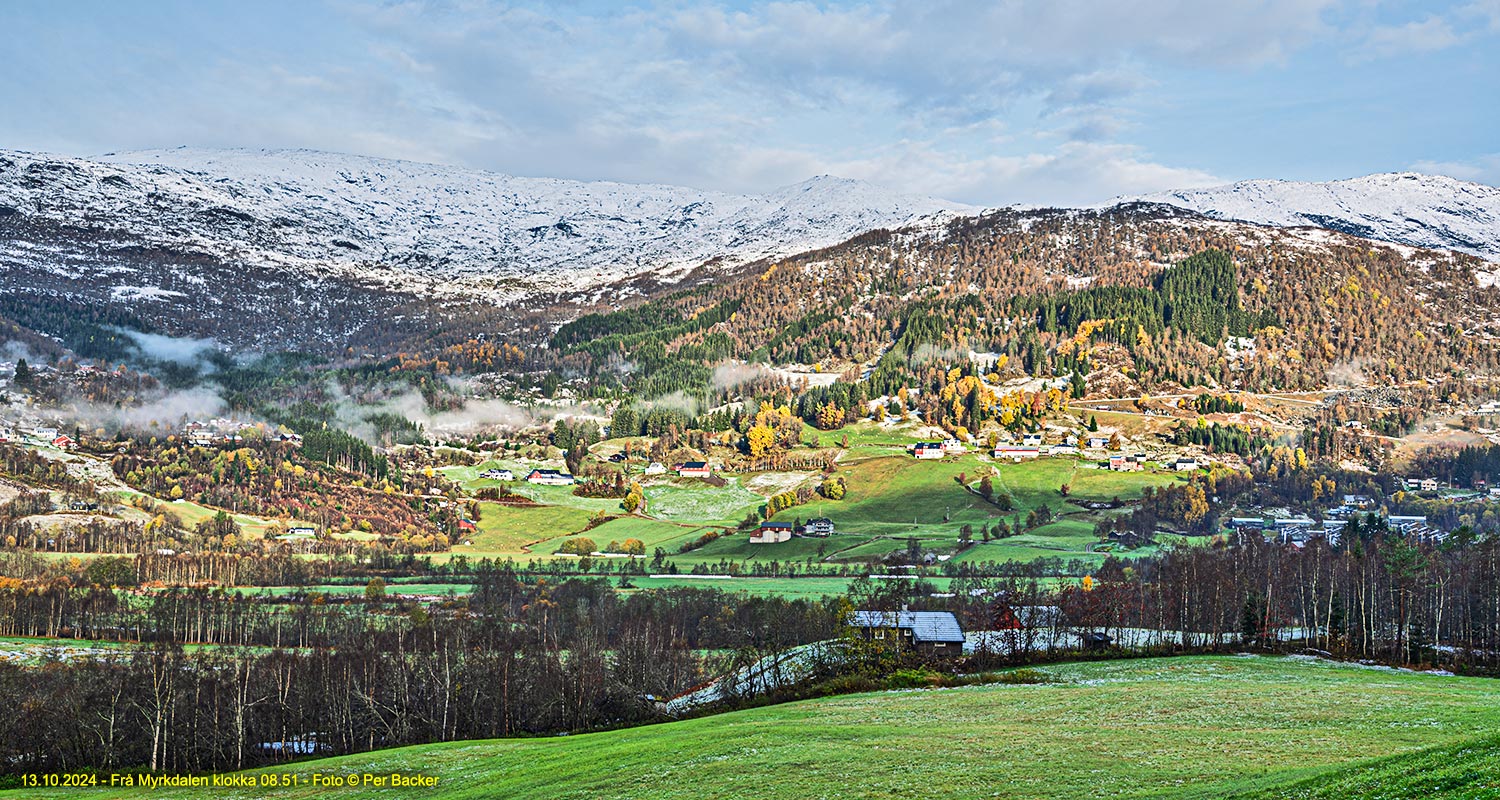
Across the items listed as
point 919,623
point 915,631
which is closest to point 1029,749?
point 915,631

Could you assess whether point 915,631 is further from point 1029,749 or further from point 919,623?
point 1029,749

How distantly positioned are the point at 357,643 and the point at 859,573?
311 ft

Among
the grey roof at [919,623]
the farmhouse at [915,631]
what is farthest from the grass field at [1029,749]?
the grey roof at [919,623]

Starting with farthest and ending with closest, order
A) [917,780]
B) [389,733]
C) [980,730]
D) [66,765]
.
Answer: [389,733], [66,765], [980,730], [917,780]

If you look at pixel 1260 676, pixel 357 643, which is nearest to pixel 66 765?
pixel 357 643

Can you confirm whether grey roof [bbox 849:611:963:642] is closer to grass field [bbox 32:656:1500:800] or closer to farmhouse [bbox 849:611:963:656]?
farmhouse [bbox 849:611:963:656]

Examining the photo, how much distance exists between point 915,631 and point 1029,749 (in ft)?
206

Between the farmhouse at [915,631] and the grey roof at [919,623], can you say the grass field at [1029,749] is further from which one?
the grey roof at [919,623]

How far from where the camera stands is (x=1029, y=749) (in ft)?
129

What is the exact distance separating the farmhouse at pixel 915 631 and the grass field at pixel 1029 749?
28241 millimetres

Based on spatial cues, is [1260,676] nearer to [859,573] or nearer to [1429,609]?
[1429,609]

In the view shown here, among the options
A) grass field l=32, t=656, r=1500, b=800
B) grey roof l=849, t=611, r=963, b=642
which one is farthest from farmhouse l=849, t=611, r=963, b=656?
grass field l=32, t=656, r=1500, b=800

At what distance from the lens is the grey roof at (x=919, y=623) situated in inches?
3962

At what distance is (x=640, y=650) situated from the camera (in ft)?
367
